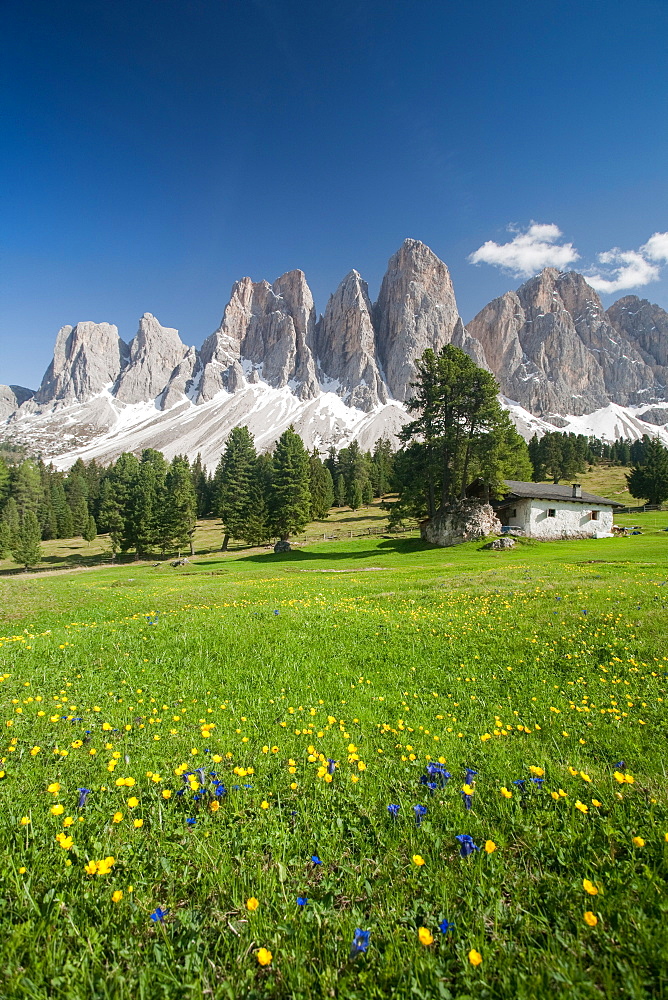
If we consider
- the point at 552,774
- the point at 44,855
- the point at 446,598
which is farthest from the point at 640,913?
the point at 446,598

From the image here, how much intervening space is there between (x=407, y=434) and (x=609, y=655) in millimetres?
39655

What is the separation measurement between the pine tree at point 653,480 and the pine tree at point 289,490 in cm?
7147

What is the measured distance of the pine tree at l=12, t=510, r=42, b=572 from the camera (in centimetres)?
5934

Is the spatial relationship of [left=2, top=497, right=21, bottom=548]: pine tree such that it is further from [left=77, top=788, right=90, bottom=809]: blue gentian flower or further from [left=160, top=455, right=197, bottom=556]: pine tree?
[left=77, top=788, right=90, bottom=809]: blue gentian flower

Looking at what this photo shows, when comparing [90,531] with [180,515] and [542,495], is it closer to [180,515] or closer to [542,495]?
[180,515]

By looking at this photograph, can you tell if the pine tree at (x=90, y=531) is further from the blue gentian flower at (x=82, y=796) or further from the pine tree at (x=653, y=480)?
the pine tree at (x=653, y=480)

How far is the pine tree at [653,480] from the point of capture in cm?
8106

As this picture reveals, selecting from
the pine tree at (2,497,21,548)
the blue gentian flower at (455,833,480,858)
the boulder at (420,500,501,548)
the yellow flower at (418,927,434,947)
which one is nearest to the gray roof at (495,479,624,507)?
the boulder at (420,500,501,548)

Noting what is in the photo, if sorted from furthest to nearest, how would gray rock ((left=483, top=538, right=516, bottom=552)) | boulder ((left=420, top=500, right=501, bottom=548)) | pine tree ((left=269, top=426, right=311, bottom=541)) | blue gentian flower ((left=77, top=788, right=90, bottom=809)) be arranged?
pine tree ((left=269, top=426, right=311, bottom=541))
boulder ((left=420, top=500, right=501, bottom=548))
gray rock ((left=483, top=538, right=516, bottom=552))
blue gentian flower ((left=77, top=788, right=90, bottom=809))

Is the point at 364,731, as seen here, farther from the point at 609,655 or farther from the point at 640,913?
the point at 609,655

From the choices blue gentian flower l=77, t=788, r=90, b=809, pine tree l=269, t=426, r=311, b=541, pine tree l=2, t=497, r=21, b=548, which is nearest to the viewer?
blue gentian flower l=77, t=788, r=90, b=809

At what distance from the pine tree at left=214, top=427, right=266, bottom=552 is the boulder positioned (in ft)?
83.9

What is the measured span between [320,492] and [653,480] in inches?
2715

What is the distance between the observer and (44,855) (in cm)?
335
